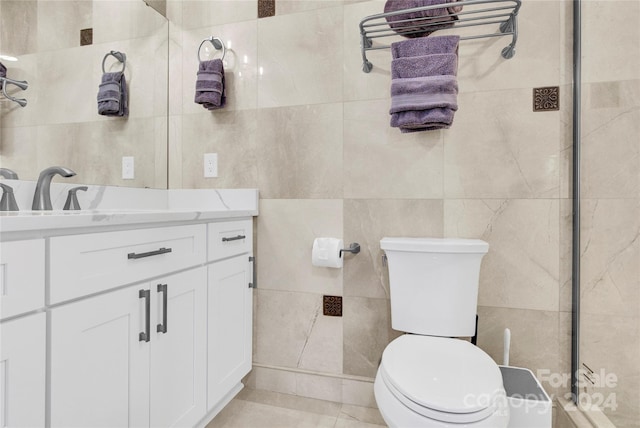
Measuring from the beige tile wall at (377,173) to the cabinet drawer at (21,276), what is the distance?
1.10 m

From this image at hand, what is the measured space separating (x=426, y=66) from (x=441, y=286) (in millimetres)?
857

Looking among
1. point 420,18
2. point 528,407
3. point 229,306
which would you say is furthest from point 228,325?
point 420,18

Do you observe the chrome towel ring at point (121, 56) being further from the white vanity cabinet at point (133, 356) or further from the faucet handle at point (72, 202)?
the white vanity cabinet at point (133, 356)

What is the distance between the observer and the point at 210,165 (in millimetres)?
1906

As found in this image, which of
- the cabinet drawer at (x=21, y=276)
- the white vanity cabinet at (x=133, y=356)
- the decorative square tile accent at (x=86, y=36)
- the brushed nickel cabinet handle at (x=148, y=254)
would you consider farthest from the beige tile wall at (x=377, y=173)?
the cabinet drawer at (x=21, y=276)

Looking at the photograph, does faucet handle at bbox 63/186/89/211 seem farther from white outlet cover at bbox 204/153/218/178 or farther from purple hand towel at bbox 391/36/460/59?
purple hand towel at bbox 391/36/460/59

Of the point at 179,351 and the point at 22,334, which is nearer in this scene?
the point at 22,334

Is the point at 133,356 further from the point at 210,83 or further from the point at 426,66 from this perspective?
the point at 426,66

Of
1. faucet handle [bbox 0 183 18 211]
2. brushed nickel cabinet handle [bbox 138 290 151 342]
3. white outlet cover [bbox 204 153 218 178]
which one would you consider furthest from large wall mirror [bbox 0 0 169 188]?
brushed nickel cabinet handle [bbox 138 290 151 342]

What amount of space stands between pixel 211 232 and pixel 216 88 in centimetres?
78

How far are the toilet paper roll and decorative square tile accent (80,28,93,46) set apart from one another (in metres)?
1.31

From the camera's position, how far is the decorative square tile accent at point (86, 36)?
1508 mm

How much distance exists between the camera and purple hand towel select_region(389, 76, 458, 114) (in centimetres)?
137

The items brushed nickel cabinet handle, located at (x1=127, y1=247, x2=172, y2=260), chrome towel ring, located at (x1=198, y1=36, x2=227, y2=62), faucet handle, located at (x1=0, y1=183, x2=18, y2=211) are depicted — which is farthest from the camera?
chrome towel ring, located at (x1=198, y1=36, x2=227, y2=62)
